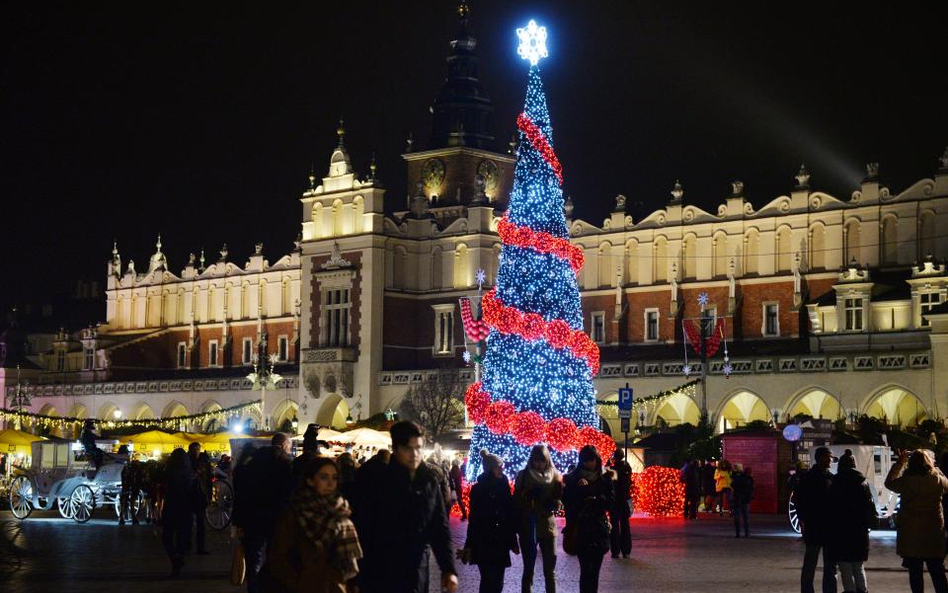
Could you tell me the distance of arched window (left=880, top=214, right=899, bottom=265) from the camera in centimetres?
6366

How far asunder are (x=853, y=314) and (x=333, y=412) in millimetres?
26095

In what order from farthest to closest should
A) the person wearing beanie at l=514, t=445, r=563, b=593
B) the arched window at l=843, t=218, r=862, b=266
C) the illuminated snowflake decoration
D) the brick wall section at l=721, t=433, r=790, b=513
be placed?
the arched window at l=843, t=218, r=862, b=266, the brick wall section at l=721, t=433, r=790, b=513, the illuminated snowflake decoration, the person wearing beanie at l=514, t=445, r=563, b=593

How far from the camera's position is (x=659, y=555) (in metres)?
24.0

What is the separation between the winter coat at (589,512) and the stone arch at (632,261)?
56674 millimetres

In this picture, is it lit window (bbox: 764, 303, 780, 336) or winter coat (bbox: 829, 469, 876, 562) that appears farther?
lit window (bbox: 764, 303, 780, 336)

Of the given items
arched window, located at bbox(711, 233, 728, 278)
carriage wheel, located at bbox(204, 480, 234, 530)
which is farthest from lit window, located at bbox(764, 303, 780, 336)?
carriage wheel, located at bbox(204, 480, 234, 530)

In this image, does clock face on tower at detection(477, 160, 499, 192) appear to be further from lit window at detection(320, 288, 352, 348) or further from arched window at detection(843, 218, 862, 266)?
arched window at detection(843, 218, 862, 266)

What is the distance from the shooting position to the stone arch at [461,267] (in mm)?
75688

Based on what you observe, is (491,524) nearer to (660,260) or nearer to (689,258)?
(689,258)

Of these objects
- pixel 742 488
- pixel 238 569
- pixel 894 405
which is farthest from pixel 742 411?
pixel 238 569

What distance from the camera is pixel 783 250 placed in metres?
67.8

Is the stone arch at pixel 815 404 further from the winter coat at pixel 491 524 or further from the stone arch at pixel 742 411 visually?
the winter coat at pixel 491 524

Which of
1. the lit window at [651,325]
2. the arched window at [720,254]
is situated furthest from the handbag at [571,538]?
the lit window at [651,325]

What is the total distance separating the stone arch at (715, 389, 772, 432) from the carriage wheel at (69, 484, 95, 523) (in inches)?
1271
